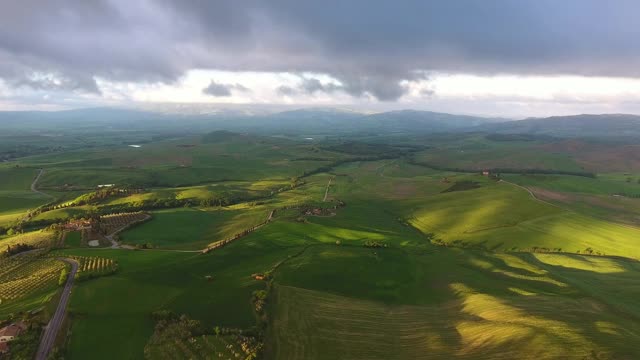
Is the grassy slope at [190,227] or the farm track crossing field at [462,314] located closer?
the farm track crossing field at [462,314]

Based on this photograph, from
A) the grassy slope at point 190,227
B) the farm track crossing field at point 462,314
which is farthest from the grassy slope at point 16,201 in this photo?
the farm track crossing field at point 462,314

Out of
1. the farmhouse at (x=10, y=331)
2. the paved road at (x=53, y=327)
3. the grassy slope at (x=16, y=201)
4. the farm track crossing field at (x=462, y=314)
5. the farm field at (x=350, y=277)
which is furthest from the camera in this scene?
the grassy slope at (x=16, y=201)

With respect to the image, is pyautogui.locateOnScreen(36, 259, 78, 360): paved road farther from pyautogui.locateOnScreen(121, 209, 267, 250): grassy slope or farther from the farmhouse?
pyautogui.locateOnScreen(121, 209, 267, 250): grassy slope

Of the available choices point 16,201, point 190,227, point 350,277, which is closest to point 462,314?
point 350,277

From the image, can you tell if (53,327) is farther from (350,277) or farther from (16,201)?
(16,201)

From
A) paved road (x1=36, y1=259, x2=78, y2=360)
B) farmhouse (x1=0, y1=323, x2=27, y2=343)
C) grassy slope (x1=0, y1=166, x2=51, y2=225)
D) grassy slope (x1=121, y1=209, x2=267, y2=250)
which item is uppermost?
farmhouse (x1=0, y1=323, x2=27, y2=343)

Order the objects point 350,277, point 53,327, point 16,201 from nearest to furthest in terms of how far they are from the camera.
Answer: point 53,327 → point 350,277 → point 16,201

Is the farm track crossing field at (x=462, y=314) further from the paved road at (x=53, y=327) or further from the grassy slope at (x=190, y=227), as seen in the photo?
the grassy slope at (x=190, y=227)

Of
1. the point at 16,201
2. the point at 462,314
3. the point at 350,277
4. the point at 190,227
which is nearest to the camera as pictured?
the point at 462,314

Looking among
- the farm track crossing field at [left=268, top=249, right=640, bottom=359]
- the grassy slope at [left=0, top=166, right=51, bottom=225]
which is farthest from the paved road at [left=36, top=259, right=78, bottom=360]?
the grassy slope at [left=0, top=166, right=51, bottom=225]
